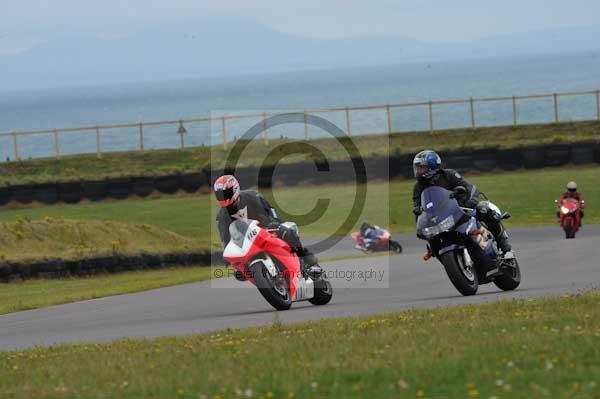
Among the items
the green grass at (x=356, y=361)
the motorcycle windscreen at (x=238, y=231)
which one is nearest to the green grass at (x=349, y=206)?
the motorcycle windscreen at (x=238, y=231)

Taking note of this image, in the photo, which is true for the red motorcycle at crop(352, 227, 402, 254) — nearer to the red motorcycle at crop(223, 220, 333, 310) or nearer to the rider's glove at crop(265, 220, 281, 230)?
the red motorcycle at crop(223, 220, 333, 310)

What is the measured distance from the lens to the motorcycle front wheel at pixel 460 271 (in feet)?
45.3

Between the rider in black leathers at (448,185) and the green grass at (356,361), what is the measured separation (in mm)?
2550

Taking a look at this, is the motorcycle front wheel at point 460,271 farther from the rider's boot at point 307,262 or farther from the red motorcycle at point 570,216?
the red motorcycle at point 570,216

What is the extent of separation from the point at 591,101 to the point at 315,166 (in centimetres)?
8437

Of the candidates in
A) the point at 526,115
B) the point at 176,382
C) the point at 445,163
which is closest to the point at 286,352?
the point at 176,382

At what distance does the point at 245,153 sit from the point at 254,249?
113 feet

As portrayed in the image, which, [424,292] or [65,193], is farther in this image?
[65,193]

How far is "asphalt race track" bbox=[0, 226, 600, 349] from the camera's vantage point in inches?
535

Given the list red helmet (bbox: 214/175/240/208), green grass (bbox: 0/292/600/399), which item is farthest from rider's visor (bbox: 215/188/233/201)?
green grass (bbox: 0/292/600/399)

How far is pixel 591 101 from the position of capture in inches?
4729

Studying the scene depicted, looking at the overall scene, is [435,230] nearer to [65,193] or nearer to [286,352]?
[286,352]

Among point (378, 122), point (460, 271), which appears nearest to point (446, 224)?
point (460, 271)

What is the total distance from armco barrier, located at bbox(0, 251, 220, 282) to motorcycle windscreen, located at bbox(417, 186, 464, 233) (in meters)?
10.8
